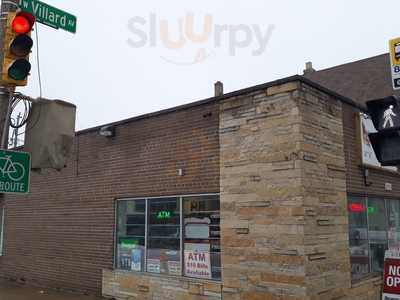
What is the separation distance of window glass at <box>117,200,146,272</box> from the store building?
0.08 ft

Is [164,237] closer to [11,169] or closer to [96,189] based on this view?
[96,189]

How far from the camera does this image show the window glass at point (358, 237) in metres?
9.59

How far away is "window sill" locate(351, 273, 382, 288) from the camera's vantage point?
9.31 meters

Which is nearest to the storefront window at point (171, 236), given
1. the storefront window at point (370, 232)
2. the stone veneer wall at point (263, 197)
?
the stone veneer wall at point (263, 197)

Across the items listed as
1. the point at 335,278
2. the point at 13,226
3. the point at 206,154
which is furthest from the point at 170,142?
the point at 13,226

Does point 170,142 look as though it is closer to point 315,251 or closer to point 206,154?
point 206,154

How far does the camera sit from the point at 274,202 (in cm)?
831

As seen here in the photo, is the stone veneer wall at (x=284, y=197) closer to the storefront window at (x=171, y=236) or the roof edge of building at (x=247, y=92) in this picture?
the roof edge of building at (x=247, y=92)

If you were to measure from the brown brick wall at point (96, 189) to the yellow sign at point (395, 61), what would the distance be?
12.0ft

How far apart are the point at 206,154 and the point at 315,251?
2.96 metres

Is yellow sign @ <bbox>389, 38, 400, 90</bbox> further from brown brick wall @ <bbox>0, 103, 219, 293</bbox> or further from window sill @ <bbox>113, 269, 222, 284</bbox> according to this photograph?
window sill @ <bbox>113, 269, 222, 284</bbox>

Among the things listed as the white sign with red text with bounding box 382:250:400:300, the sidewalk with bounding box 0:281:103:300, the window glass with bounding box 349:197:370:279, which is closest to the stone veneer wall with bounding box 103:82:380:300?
the window glass with bounding box 349:197:370:279

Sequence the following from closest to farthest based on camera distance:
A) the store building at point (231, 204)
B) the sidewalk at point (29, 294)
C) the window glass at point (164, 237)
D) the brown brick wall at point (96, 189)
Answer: the store building at point (231, 204)
the brown brick wall at point (96, 189)
the window glass at point (164, 237)
the sidewalk at point (29, 294)

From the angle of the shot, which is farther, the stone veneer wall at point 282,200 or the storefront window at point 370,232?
the storefront window at point 370,232
